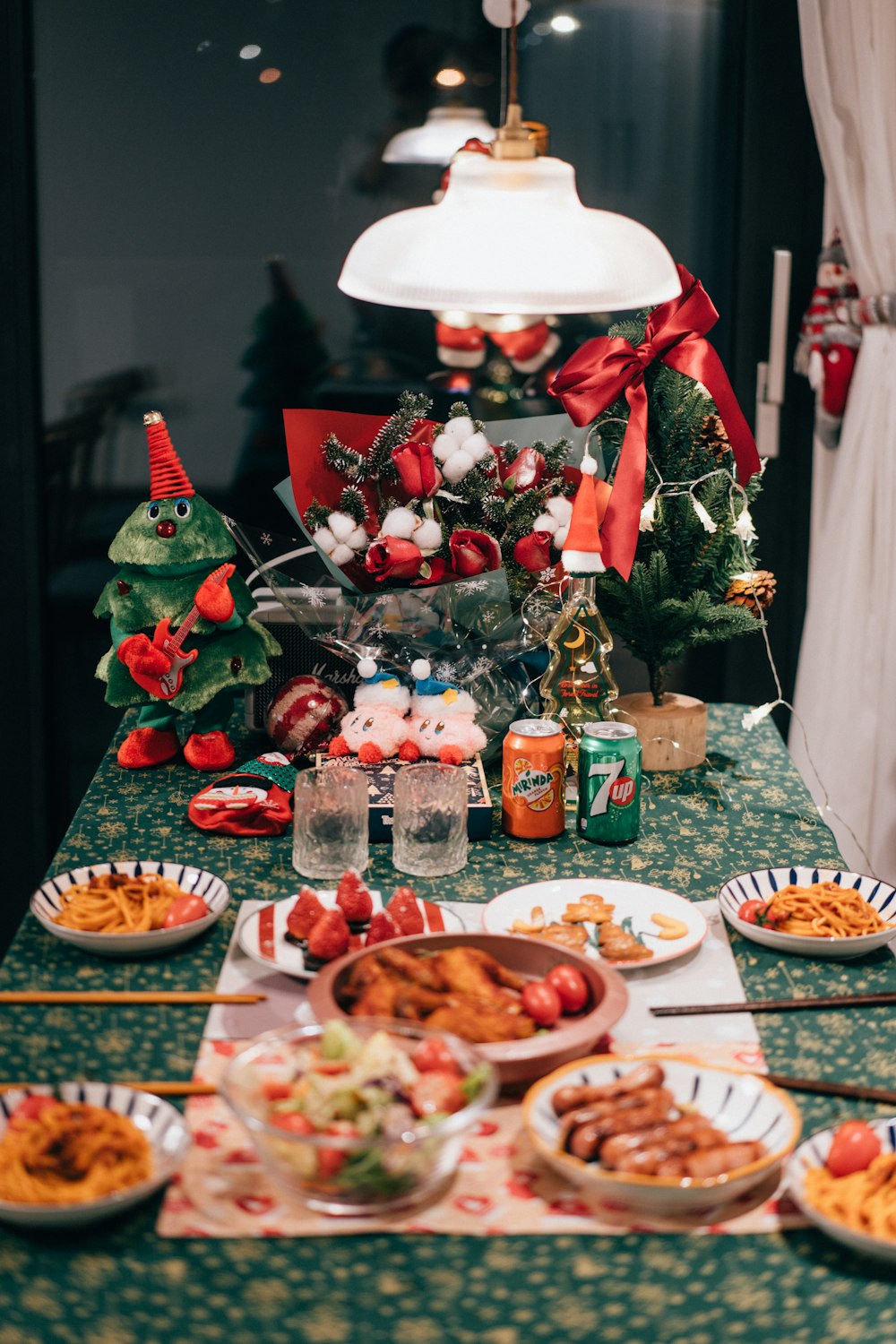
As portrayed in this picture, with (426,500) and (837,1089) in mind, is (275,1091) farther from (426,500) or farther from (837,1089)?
(426,500)

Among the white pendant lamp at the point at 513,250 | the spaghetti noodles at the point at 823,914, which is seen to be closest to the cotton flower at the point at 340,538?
the white pendant lamp at the point at 513,250

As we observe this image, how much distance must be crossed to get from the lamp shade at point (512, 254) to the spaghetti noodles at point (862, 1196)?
81 centimetres

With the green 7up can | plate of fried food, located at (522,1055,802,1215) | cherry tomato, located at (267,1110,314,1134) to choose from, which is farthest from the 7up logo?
cherry tomato, located at (267,1110,314,1134)

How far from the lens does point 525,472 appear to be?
2023 mm

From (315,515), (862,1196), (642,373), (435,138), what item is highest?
(435,138)

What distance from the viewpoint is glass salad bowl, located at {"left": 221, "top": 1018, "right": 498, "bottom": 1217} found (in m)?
1.01

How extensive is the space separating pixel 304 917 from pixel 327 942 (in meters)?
0.06

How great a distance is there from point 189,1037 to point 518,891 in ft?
1.40

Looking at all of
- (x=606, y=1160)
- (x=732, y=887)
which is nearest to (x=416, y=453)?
(x=732, y=887)

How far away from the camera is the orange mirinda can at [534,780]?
1761 millimetres

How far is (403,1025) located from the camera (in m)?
1.15

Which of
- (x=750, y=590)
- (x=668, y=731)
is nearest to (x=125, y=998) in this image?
(x=668, y=731)

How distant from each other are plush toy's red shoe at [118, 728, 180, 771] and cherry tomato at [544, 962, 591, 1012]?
0.95 metres

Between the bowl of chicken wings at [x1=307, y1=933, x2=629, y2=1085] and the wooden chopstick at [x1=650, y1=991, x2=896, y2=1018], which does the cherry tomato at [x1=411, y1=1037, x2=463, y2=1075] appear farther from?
the wooden chopstick at [x1=650, y1=991, x2=896, y2=1018]
